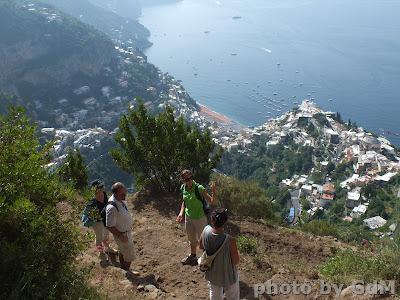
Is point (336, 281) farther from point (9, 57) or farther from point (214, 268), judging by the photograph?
point (9, 57)

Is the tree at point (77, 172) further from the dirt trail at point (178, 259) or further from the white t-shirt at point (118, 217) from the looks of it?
the white t-shirt at point (118, 217)

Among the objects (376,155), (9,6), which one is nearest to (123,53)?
(9,6)

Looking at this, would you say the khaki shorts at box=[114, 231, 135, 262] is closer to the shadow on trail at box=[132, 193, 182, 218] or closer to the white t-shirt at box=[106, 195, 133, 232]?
the white t-shirt at box=[106, 195, 133, 232]

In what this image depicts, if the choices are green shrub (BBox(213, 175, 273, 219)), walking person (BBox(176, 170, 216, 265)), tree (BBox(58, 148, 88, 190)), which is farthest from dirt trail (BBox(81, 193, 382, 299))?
green shrub (BBox(213, 175, 273, 219))

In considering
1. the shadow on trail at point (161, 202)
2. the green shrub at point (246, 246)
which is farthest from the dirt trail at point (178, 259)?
the green shrub at point (246, 246)

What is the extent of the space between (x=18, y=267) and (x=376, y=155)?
214 ft

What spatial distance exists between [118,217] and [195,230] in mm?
1045

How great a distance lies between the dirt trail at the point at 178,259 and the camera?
5.11 metres

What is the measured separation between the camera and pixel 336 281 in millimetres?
4727

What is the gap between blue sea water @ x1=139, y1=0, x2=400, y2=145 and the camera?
3718 inches

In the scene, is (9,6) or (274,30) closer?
(9,6)

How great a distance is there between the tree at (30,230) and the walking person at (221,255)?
44.0 inches

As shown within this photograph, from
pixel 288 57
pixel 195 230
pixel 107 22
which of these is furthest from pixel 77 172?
pixel 107 22

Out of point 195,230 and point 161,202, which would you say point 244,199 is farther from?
point 195,230
